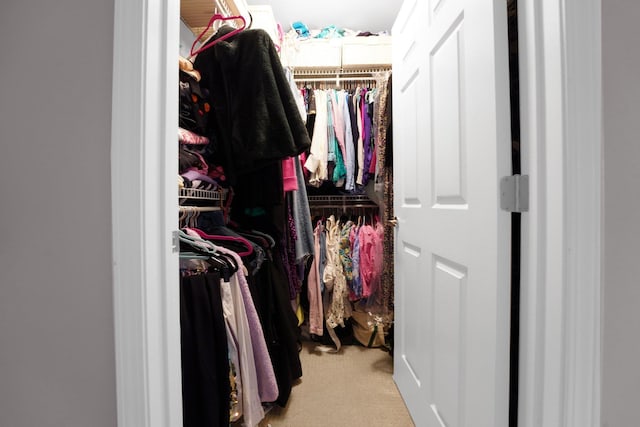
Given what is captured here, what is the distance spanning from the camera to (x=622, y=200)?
46 centimetres

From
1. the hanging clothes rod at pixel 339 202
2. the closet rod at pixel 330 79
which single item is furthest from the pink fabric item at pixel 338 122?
the hanging clothes rod at pixel 339 202

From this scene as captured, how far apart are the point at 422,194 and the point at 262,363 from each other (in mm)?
937

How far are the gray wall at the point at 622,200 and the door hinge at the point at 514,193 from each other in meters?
0.12

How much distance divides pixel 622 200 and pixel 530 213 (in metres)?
0.13

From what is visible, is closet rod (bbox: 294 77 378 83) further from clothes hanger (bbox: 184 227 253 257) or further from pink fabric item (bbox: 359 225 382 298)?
clothes hanger (bbox: 184 227 253 257)

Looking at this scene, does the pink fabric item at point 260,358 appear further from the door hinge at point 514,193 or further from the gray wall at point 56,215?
the door hinge at point 514,193

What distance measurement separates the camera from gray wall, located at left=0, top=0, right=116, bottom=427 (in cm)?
52

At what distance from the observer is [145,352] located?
1.63 feet

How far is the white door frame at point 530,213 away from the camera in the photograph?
1.49 ft

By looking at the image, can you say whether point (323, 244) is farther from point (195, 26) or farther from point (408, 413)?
point (195, 26)

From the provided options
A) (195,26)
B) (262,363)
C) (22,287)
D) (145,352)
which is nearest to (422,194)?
(262,363)

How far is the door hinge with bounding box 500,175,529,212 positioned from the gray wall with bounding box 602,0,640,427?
0.39 feet

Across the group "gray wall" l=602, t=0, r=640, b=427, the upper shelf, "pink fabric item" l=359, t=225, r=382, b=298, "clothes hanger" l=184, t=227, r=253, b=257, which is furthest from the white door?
the upper shelf

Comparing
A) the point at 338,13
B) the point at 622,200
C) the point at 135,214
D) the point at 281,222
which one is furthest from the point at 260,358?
the point at 338,13
